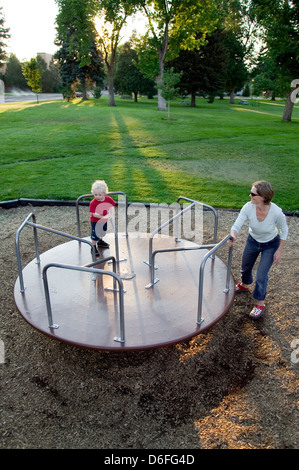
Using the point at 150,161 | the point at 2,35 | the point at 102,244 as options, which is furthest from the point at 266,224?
the point at 2,35

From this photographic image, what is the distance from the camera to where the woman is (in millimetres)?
3791

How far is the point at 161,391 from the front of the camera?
132 inches

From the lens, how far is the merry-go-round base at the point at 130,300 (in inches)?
139

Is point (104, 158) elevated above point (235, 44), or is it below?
below

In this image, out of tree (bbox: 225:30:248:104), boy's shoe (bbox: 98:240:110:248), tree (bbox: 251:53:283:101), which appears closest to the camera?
boy's shoe (bbox: 98:240:110:248)

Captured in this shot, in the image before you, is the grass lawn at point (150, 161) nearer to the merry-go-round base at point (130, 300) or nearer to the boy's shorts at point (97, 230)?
the boy's shorts at point (97, 230)

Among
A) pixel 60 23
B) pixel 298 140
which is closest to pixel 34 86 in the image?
pixel 60 23

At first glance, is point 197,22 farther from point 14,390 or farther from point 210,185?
point 14,390

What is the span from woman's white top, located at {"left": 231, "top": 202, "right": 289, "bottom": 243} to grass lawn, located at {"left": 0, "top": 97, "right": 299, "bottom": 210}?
4276mm

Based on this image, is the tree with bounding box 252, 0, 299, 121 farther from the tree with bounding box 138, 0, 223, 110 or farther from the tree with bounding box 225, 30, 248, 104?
the tree with bounding box 225, 30, 248, 104

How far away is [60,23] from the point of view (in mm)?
35562

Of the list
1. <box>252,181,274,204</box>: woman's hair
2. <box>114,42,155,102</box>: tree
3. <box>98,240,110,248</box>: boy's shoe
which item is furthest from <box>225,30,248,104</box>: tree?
<box>252,181,274,204</box>: woman's hair

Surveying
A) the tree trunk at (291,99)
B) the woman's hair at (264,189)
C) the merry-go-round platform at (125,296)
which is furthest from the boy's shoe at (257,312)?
the tree trunk at (291,99)

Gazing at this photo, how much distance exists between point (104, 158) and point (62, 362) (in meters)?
10.2
